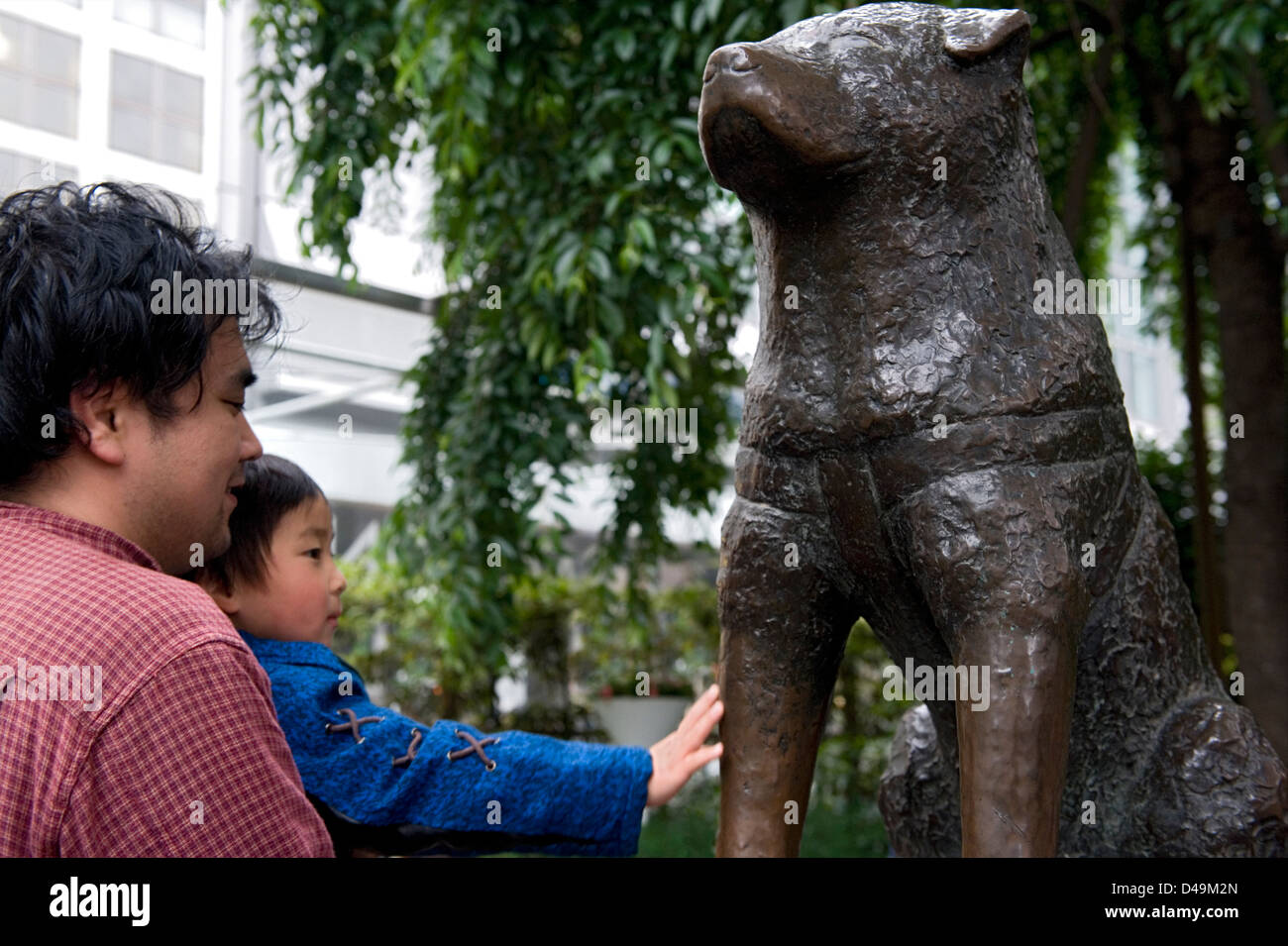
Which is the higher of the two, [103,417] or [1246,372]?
[1246,372]

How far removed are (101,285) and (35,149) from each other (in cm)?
451

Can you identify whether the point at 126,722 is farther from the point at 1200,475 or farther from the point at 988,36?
the point at 1200,475

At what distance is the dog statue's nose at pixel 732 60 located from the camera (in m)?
1.16

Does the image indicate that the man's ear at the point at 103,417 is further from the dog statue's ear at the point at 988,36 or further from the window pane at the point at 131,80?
→ the window pane at the point at 131,80

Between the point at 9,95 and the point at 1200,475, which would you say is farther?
the point at 9,95

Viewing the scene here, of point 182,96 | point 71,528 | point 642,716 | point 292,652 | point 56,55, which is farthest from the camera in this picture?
point 642,716

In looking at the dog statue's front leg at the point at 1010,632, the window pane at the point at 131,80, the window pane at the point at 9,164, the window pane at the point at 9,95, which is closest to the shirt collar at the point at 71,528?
the dog statue's front leg at the point at 1010,632

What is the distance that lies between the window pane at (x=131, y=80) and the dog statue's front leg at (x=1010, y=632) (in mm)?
5015

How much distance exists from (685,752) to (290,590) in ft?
1.86

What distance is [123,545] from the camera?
3.34 ft

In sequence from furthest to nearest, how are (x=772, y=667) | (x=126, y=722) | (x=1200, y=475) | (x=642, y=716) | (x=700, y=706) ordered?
(x=642, y=716) → (x=1200, y=475) → (x=700, y=706) → (x=772, y=667) → (x=126, y=722)

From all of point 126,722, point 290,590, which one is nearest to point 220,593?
point 290,590

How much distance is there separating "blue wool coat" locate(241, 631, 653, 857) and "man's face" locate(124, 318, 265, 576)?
415 millimetres

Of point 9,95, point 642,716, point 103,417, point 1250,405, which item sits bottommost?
point 642,716
